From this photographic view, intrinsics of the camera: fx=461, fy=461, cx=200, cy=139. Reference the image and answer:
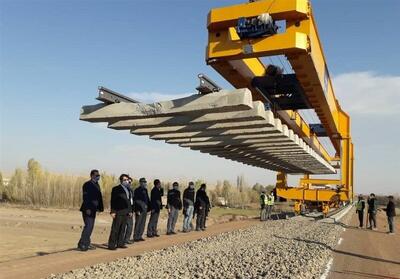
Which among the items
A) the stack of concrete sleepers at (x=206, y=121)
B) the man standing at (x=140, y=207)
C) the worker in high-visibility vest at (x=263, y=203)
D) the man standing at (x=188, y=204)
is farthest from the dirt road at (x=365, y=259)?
the worker in high-visibility vest at (x=263, y=203)

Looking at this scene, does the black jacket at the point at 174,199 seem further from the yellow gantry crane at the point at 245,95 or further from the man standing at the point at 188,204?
the yellow gantry crane at the point at 245,95

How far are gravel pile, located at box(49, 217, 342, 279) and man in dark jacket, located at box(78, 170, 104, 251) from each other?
1.47 metres

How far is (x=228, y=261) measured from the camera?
31.8 feet

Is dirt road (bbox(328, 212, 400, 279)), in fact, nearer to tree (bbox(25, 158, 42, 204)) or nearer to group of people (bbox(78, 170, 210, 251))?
group of people (bbox(78, 170, 210, 251))

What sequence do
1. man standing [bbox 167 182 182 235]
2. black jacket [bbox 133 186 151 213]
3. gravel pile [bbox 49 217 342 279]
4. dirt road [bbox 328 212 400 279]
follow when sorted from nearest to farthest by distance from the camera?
gravel pile [bbox 49 217 342 279] → dirt road [bbox 328 212 400 279] → black jacket [bbox 133 186 151 213] → man standing [bbox 167 182 182 235]

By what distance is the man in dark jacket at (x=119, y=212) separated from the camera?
34.9 feet

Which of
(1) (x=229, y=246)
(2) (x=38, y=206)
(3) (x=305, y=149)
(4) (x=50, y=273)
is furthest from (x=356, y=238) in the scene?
(2) (x=38, y=206)

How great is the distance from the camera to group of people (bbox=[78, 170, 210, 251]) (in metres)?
10.2

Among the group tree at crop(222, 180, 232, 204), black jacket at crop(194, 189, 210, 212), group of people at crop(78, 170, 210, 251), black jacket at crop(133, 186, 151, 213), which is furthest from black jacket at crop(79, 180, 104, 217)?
tree at crop(222, 180, 232, 204)

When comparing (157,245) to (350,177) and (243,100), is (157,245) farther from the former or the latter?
(350,177)

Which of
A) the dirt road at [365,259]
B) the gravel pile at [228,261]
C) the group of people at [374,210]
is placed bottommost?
the dirt road at [365,259]

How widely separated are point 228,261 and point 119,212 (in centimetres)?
278

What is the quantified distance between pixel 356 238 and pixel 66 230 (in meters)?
16.0

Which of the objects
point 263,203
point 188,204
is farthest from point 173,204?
point 263,203
